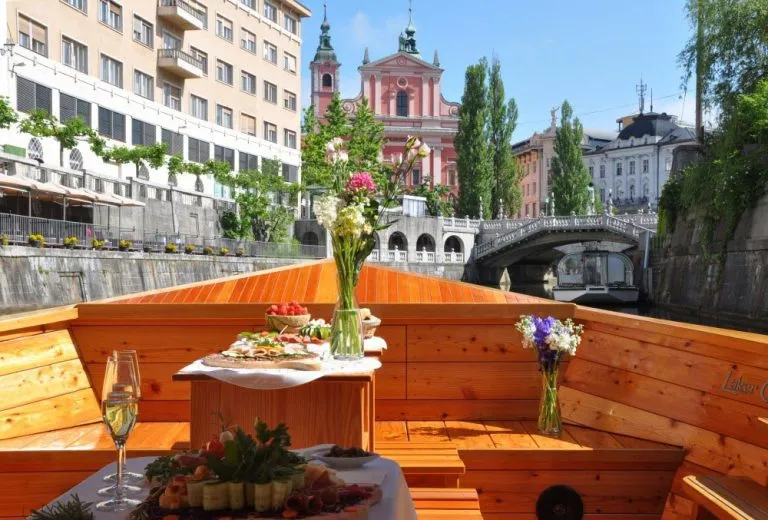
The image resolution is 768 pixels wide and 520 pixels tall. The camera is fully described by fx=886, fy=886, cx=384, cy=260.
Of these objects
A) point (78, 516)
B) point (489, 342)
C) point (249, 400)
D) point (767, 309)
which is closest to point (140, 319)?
point (249, 400)

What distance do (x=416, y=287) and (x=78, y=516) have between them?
4.69 metres

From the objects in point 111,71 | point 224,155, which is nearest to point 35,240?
point 111,71

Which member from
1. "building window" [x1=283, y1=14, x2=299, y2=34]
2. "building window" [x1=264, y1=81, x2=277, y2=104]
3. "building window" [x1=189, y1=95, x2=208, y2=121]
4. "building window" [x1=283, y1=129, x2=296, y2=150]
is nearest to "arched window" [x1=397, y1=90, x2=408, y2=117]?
"building window" [x1=283, y1=14, x2=299, y2=34]

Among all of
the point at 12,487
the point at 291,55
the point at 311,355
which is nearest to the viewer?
the point at 311,355

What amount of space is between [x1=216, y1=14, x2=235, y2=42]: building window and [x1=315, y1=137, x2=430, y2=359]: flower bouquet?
39.9 metres

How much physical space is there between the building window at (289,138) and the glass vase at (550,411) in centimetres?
4351

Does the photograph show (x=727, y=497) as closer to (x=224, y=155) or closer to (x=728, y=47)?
(x=728, y=47)

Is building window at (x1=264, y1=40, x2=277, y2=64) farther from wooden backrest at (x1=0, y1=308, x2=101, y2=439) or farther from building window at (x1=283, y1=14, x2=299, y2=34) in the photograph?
wooden backrest at (x1=0, y1=308, x2=101, y2=439)

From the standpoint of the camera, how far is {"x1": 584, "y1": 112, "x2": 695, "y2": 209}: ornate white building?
284ft

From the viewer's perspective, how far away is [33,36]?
29.1m

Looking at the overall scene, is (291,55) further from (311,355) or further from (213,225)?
(311,355)

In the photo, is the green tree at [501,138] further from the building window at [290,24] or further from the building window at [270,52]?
the building window at [270,52]

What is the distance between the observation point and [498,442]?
5062 millimetres

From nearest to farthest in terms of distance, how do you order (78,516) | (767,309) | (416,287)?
(78,516), (416,287), (767,309)
